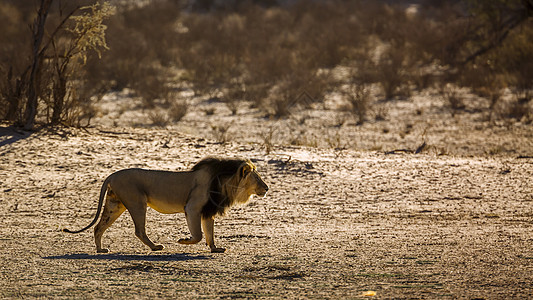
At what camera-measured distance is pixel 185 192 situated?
7.85 meters

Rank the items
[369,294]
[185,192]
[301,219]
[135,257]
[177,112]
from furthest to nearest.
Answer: [177,112] < [301,219] < [185,192] < [135,257] < [369,294]

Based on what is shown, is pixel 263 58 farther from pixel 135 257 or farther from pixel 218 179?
pixel 135 257

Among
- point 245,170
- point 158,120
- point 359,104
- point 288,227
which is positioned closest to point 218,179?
point 245,170

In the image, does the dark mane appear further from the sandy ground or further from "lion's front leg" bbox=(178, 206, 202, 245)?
the sandy ground

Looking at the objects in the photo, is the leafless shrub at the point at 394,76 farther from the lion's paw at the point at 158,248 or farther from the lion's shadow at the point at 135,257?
the lion's shadow at the point at 135,257

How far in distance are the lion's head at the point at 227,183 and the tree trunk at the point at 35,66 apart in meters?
6.96

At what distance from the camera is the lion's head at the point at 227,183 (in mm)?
7859

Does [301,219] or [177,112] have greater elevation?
[177,112]

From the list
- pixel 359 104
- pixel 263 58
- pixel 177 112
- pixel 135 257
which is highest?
pixel 263 58

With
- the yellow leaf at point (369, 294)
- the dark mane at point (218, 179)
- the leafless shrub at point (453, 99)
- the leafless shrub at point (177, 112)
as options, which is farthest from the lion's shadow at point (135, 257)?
the leafless shrub at point (453, 99)

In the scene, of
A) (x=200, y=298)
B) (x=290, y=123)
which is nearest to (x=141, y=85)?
(x=290, y=123)

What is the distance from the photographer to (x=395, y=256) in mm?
7719

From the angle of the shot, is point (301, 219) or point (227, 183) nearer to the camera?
point (227, 183)

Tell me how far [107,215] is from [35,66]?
23.2 ft
